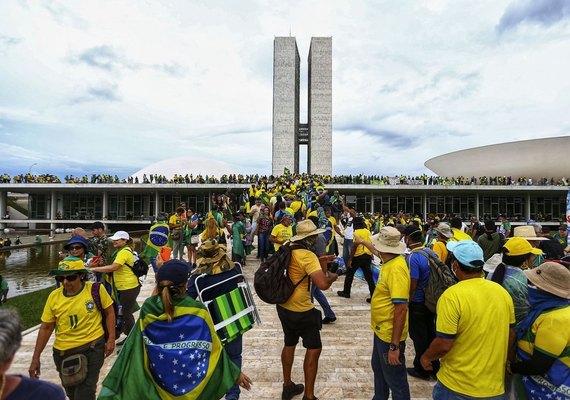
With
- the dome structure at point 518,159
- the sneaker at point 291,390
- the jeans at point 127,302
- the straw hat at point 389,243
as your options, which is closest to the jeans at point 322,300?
the sneaker at point 291,390

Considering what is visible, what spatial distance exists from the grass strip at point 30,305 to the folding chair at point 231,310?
571 cm

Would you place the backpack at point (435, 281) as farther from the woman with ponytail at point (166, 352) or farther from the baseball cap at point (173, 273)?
the baseball cap at point (173, 273)

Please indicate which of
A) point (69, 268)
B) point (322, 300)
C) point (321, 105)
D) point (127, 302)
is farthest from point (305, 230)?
point (321, 105)

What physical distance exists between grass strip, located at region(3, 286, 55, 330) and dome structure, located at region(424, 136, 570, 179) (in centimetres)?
6267

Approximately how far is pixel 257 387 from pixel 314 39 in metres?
50.4

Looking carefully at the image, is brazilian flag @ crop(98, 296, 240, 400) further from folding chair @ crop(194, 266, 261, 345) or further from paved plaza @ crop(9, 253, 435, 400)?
paved plaza @ crop(9, 253, 435, 400)

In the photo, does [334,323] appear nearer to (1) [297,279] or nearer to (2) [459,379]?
(1) [297,279]

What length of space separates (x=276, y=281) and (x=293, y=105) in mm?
46695

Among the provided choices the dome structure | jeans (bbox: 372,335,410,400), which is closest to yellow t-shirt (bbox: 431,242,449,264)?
jeans (bbox: 372,335,410,400)

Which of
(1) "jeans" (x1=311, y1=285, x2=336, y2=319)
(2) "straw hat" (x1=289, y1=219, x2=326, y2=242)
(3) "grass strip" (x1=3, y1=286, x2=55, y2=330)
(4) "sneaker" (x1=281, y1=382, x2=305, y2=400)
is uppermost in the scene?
(2) "straw hat" (x1=289, y1=219, x2=326, y2=242)

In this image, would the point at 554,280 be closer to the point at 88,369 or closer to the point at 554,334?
the point at 554,334

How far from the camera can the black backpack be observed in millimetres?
3350

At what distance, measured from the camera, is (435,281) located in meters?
3.38

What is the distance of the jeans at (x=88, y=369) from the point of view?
2.79m
